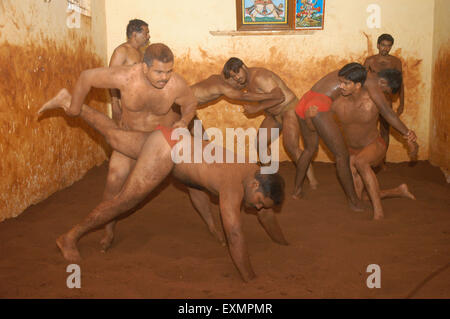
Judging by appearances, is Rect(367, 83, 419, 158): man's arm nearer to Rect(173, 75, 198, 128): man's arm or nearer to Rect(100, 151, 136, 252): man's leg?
Rect(173, 75, 198, 128): man's arm

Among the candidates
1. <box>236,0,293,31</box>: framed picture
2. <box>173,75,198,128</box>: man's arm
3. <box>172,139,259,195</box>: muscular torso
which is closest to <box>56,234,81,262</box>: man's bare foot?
<box>172,139,259,195</box>: muscular torso

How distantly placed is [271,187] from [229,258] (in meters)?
0.65

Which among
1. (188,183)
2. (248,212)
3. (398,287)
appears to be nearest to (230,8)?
(248,212)

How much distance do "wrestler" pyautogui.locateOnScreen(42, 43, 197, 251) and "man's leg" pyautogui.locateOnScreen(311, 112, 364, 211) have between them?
1.40 metres

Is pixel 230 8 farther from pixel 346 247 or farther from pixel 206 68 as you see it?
pixel 346 247

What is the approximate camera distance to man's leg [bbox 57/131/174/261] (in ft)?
10.0

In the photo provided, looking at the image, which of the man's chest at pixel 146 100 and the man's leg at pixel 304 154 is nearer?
the man's chest at pixel 146 100

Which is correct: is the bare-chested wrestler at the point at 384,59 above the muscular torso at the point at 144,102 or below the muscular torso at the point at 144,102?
above

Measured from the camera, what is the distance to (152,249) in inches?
134

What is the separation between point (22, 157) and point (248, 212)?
219cm

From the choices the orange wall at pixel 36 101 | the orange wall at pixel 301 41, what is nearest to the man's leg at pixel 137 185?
the orange wall at pixel 36 101

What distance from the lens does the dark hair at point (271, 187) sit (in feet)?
9.98

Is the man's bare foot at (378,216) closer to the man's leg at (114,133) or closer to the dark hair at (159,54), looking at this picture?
the man's leg at (114,133)

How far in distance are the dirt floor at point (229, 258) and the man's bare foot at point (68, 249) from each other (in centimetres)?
8
